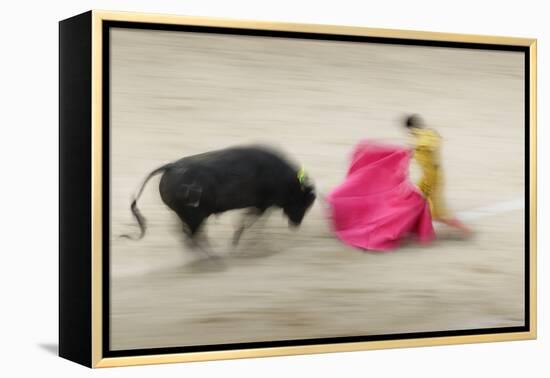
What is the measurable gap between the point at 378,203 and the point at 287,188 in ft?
1.56

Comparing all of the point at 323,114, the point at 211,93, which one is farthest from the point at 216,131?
the point at 323,114

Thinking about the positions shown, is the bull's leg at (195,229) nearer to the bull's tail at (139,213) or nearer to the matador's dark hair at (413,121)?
the bull's tail at (139,213)

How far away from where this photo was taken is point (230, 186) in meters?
5.24

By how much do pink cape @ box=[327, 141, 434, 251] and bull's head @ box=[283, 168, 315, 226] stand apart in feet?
0.34

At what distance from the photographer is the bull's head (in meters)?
5.35

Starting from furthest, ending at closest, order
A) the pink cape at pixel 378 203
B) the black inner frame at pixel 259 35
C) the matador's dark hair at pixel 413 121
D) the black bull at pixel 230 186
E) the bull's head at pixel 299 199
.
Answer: the matador's dark hair at pixel 413 121 → the pink cape at pixel 378 203 → the bull's head at pixel 299 199 → the black bull at pixel 230 186 → the black inner frame at pixel 259 35

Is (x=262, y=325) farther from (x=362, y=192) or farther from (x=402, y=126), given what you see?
(x=402, y=126)

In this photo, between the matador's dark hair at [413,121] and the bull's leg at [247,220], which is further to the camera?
the matador's dark hair at [413,121]

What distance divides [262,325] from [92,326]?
0.75 metres

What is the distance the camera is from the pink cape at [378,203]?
216 inches

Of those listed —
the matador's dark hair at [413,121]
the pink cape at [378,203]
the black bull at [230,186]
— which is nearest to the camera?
the black bull at [230,186]

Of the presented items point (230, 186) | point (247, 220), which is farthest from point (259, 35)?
point (247, 220)

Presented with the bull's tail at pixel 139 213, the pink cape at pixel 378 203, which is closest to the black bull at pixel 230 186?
the bull's tail at pixel 139 213

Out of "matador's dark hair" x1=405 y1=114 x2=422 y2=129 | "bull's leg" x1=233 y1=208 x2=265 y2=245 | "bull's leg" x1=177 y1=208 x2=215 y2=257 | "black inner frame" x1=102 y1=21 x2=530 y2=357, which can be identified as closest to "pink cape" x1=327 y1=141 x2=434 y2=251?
"matador's dark hair" x1=405 y1=114 x2=422 y2=129
